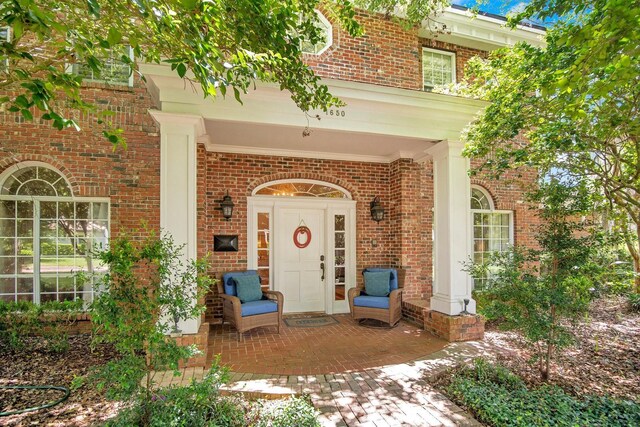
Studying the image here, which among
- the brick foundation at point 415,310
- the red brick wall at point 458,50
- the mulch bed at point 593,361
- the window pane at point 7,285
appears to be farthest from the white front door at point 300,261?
the red brick wall at point 458,50

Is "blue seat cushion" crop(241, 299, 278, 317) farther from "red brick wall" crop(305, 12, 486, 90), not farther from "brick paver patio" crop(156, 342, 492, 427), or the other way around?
"red brick wall" crop(305, 12, 486, 90)

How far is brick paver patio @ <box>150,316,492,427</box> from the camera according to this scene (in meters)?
2.80

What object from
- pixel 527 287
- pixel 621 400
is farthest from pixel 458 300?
pixel 621 400

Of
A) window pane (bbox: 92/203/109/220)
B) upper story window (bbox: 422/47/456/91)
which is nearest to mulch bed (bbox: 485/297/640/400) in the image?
upper story window (bbox: 422/47/456/91)

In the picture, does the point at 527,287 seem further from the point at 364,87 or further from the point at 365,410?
the point at 364,87

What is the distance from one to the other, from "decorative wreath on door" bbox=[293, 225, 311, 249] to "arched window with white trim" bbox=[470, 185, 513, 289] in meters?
3.57

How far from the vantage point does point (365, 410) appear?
9.29 ft

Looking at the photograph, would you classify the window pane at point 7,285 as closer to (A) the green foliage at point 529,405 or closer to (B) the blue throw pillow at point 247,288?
(B) the blue throw pillow at point 247,288

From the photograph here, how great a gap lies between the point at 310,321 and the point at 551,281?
3.65 metres

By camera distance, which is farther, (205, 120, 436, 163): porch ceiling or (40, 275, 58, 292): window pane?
(40, 275, 58, 292): window pane

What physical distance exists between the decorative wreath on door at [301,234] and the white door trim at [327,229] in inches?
14.2

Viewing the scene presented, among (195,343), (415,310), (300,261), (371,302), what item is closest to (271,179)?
(300,261)

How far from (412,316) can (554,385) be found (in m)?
2.39

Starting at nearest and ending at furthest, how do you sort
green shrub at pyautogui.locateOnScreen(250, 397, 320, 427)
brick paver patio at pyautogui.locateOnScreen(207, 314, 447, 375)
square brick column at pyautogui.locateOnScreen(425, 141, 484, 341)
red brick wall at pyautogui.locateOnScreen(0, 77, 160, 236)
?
green shrub at pyautogui.locateOnScreen(250, 397, 320, 427) → brick paver patio at pyautogui.locateOnScreen(207, 314, 447, 375) → red brick wall at pyautogui.locateOnScreen(0, 77, 160, 236) → square brick column at pyautogui.locateOnScreen(425, 141, 484, 341)
